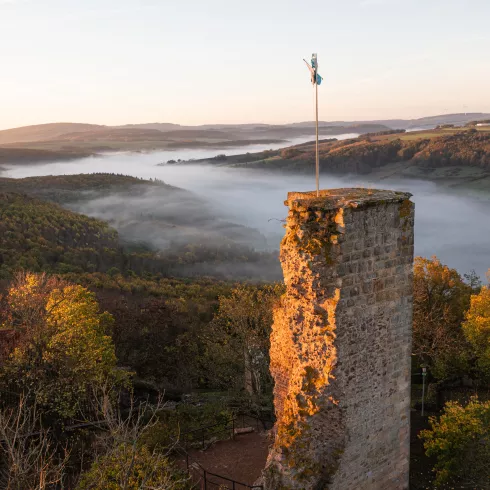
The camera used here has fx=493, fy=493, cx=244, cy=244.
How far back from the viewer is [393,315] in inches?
383

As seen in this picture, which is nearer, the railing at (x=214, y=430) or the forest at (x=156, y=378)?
the forest at (x=156, y=378)

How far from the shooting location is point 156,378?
23.8 metres

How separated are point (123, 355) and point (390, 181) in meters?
69.9

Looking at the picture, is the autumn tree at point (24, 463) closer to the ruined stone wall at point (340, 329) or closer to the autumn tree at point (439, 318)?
the ruined stone wall at point (340, 329)

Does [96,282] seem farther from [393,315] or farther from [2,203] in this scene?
[393,315]

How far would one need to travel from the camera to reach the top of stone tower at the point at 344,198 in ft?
28.2

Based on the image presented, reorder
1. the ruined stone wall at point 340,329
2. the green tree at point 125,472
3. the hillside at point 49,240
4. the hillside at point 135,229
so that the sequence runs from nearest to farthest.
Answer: the ruined stone wall at point 340,329 → the green tree at point 125,472 → the hillside at point 49,240 → the hillside at point 135,229

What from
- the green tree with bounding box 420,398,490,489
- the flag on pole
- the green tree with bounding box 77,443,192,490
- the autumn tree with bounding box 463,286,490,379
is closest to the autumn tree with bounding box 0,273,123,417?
the green tree with bounding box 77,443,192,490

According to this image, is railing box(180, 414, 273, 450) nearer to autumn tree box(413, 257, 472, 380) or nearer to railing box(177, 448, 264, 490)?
railing box(177, 448, 264, 490)

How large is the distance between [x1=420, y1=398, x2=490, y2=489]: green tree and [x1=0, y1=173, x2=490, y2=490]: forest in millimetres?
29

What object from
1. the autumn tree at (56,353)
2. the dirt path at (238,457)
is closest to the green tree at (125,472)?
the dirt path at (238,457)

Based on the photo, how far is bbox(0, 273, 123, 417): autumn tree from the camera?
16.0m

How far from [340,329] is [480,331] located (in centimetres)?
1396

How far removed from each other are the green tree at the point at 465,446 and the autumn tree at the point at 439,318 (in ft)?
24.3
